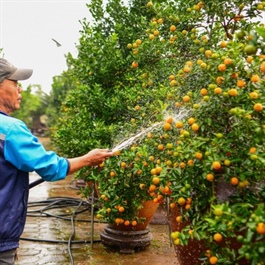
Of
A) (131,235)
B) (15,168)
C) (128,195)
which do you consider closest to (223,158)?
(15,168)

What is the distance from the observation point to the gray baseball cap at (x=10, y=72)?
8.92ft

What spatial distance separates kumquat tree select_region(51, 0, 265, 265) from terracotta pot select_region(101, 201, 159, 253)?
0.55 metres

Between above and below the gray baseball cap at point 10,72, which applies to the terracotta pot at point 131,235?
below

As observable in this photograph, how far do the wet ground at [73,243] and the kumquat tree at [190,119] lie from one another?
71cm

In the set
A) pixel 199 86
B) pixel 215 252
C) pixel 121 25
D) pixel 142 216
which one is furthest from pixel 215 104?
pixel 121 25

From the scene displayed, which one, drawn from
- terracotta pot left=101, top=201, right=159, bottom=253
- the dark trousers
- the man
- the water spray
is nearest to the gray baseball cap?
the man

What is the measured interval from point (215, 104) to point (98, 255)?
2949 millimetres

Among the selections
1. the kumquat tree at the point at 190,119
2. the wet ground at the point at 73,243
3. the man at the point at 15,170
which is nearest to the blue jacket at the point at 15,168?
the man at the point at 15,170

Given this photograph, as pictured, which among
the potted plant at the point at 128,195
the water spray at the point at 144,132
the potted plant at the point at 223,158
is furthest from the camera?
the potted plant at the point at 128,195

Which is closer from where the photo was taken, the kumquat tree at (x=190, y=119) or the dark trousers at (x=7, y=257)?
the kumquat tree at (x=190, y=119)

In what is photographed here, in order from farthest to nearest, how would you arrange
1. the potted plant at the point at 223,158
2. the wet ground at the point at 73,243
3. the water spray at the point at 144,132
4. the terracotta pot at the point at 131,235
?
the terracotta pot at the point at 131,235 < the wet ground at the point at 73,243 < the water spray at the point at 144,132 < the potted plant at the point at 223,158

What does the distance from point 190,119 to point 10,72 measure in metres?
1.21

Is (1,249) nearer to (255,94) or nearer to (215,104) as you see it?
(215,104)

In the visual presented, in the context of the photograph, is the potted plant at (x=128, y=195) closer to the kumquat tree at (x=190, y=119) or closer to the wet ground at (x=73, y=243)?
the kumquat tree at (x=190, y=119)
